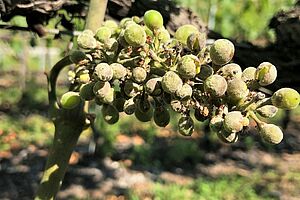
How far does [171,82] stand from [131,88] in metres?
0.11

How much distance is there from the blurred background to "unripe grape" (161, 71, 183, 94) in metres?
2.58

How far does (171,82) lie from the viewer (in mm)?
774

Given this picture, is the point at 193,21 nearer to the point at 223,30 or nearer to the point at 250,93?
the point at 250,93

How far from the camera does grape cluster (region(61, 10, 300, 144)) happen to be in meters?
0.77

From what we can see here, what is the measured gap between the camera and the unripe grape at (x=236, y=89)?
0.76 metres

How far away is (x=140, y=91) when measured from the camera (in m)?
0.88

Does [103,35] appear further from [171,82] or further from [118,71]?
[171,82]

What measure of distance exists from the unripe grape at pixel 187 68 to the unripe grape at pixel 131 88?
0.36ft

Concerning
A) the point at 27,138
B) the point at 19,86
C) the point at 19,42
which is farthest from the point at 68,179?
the point at 19,42

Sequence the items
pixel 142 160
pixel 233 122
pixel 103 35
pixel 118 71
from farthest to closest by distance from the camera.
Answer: pixel 142 160, pixel 103 35, pixel 118 71, pixel 233 122

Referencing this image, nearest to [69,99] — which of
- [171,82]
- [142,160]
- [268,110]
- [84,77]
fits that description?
[84,77]

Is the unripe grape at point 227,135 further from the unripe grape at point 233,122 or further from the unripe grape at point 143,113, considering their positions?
the unripe grape at point 143,113

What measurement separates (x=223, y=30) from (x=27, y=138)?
2973 millimetres

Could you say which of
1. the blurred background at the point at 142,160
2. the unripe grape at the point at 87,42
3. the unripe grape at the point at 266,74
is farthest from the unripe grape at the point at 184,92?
the blurred background at the point at 142,160
